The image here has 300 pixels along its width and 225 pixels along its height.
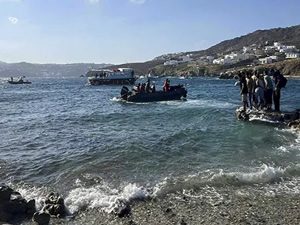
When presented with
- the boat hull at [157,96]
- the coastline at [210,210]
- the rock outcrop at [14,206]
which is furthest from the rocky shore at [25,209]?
the boat hull at [157,96]

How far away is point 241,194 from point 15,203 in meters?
6.09

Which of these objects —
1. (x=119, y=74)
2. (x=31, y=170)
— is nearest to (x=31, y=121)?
(x=31, y=170)

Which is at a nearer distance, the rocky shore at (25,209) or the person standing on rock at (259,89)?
the rocky shore at (25,209)

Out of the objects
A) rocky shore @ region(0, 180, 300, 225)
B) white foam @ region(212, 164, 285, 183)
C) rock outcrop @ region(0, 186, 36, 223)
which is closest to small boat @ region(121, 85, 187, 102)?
white foam @ region(212, 164, 285, 183)

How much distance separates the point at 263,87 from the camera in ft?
64.4

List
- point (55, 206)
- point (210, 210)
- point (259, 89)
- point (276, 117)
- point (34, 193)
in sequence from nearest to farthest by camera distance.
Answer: point (210, 210) < point (55, 206) < point (34, 193) < point (276, 117) < point (259, 89)

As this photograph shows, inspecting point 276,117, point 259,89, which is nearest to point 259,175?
point 276,117

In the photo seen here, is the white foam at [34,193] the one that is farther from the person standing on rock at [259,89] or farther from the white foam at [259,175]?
the person standing on rock at [259,89]

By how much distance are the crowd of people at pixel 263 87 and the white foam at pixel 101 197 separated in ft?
42.5

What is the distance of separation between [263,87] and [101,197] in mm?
14219

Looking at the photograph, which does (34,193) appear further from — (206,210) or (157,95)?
(157,95)

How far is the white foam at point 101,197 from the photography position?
842cm

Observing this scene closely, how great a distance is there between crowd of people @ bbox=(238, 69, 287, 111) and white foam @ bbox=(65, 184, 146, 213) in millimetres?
12968

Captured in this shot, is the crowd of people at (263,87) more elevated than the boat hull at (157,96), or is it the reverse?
the crowd of people at (263,87)
